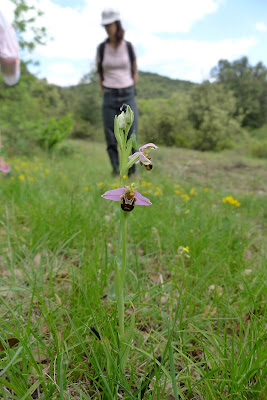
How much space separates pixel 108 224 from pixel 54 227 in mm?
345

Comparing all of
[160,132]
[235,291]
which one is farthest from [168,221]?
[160,132]

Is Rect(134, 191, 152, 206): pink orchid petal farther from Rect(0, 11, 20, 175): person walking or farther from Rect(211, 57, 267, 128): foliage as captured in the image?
Rect(211, 57, 267, 128): foliage

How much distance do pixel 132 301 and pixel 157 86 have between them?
662 inches

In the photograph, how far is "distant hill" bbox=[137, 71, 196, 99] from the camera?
1499cm

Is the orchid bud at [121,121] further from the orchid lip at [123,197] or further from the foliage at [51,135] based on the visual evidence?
the foliage at [51,135]

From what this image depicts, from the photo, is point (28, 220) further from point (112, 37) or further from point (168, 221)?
point (112, 37)

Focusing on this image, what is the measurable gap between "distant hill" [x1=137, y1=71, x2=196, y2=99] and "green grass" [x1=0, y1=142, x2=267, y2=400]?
524 inches

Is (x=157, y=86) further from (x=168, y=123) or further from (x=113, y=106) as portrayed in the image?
(x=113, y=106)

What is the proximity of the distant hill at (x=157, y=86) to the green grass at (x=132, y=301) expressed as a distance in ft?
43.7

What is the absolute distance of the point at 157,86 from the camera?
16.2 metres

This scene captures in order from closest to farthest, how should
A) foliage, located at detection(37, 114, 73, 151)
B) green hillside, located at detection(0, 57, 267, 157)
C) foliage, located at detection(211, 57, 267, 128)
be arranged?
foliage, located at detection(37, 114, 73, 151), green hillside, located at detection(0, 57, 267, 157), foliage, located at detection(211, 57, 267, 128)

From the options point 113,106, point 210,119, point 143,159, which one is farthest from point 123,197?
point 210,119

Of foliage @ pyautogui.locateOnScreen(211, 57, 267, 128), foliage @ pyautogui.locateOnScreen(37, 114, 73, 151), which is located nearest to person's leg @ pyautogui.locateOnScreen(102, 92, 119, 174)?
foliage @ pyautogui.locateOnScreen(37, 114, 73, 151)

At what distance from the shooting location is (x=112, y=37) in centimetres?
363
